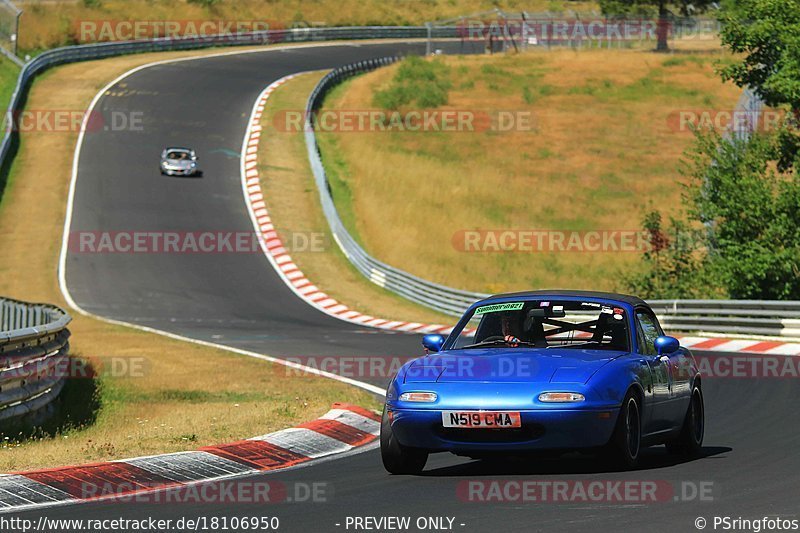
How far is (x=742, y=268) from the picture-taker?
87.2ft

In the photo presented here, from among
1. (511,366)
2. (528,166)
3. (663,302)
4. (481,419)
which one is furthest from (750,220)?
(528,166)

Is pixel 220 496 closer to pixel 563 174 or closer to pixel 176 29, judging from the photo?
pixel 563 174

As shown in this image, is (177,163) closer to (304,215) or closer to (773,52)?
(304,215)

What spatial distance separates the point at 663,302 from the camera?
27188mm

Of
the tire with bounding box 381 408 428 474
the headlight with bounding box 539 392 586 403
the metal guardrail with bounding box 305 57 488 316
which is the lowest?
the metal guardrail with bounding box 305 57 488 316

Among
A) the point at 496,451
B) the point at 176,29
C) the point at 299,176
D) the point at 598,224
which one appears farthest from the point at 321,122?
the point at 496,451

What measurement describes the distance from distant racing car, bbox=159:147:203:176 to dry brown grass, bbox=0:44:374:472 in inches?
293

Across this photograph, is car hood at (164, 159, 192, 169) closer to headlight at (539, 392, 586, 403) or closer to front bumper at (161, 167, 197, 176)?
front bumper at (161, 167, 197, 176)

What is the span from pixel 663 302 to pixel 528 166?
25344 mm

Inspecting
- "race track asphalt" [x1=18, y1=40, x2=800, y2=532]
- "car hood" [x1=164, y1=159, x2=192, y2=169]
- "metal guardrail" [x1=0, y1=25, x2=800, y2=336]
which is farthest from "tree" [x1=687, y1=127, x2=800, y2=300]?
"car hood" [x1=164, y1=159, x2=192, y2=169]

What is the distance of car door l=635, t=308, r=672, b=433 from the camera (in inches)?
410

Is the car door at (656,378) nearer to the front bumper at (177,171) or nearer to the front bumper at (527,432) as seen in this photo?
the front bumper at (527,432)

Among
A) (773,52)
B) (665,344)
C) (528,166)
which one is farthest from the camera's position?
(528,166)

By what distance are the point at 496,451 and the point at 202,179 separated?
40253mm
